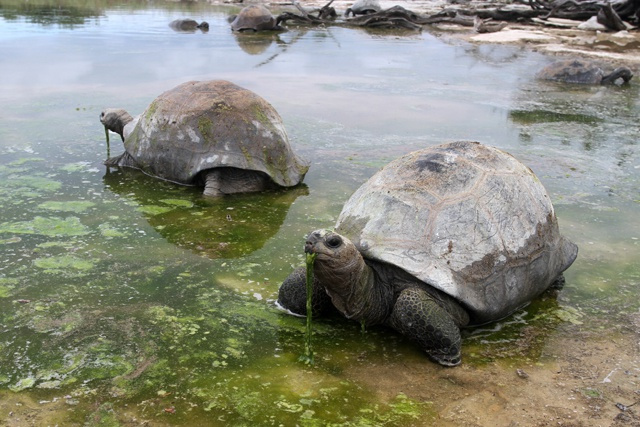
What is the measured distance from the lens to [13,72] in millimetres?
11250

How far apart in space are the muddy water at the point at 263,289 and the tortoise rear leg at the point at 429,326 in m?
0.09

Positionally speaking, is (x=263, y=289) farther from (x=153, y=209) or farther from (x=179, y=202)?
(x=179, y=202)

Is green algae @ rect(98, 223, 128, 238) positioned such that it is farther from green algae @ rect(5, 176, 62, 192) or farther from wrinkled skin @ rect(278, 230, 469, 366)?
wrinkled skin @ rect(278, 230, 469, 366)

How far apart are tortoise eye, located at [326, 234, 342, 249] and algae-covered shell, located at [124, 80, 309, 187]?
9.07ft

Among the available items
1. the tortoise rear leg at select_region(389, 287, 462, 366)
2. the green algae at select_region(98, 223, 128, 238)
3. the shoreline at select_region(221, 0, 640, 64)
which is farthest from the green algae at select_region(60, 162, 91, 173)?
the shoreline at select_region(221, 0, 640, 64)

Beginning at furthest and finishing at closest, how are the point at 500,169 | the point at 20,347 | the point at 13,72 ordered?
the point at 13,72 → the point at 500,169 → the point at 20,347

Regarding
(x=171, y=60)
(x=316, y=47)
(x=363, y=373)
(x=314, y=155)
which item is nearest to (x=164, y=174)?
(x=314, y=155)

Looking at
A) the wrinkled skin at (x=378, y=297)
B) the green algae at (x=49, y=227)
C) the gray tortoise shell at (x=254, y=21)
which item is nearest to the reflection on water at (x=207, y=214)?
the green algae at (x=49, y=227)

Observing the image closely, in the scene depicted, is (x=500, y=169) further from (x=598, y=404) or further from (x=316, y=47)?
(x=316, y=47)

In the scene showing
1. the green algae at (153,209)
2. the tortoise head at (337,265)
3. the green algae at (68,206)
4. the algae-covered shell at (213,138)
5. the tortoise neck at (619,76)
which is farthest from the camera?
the tortoise neck at (619,76)

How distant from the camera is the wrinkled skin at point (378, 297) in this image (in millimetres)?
3594

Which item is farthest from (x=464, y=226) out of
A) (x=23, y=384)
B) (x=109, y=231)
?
(x=109, y=231)

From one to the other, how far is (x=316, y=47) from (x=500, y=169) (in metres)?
13.0

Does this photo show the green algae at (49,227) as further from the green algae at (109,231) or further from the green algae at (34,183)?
the green algae at (34,183)
